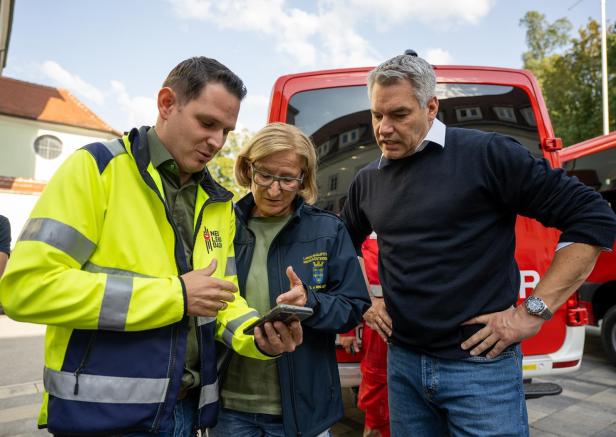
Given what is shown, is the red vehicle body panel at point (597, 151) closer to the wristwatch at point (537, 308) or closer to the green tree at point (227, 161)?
the wristwatch at point (537, 308)

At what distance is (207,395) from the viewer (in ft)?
4.59

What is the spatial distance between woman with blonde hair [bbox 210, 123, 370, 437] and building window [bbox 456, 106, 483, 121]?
161 cm

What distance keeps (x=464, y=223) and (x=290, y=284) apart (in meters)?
0.69

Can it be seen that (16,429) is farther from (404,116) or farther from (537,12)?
(537,12)

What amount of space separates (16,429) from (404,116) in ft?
13.9

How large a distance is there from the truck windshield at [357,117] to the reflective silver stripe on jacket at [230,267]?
1.49 meters

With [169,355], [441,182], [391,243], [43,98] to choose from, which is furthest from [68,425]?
[43,98]

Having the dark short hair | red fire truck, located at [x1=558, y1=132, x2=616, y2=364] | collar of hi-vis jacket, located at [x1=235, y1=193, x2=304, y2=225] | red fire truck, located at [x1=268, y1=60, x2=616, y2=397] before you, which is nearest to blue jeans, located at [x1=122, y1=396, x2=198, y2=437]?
collar of hi-vis jacket, located at [x1=235, y1=193, x2=304, y2=225]

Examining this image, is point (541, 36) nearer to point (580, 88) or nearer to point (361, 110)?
point (580, 88)

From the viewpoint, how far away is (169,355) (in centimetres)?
122

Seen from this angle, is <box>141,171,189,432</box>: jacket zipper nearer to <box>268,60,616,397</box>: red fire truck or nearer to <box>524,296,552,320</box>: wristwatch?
<box>524,296,552,320</box>: wristwatch

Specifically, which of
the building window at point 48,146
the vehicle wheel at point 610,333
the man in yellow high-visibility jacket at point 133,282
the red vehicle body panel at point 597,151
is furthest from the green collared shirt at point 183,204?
the building window at point 48,146

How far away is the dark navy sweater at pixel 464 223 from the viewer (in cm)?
158

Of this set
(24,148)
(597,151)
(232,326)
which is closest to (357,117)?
(232,326)
